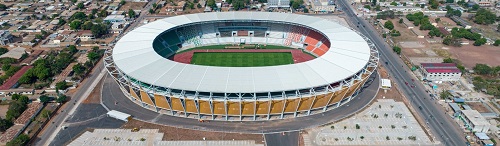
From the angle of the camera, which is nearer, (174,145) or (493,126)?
(174,145)

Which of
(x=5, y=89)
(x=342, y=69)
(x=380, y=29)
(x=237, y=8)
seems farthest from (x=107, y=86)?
(x=380, y=29)

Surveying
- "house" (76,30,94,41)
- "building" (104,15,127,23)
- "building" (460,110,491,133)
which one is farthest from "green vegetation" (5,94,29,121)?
"building" (460,110,491,133)

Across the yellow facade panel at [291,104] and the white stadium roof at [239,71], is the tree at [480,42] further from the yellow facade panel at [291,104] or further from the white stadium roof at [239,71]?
the yellow facade panel at [291,104]

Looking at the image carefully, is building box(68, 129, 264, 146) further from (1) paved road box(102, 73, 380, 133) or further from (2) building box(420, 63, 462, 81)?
(2) building box(420, 63, 462, 81)

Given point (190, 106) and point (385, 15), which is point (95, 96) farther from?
point (385, 15)

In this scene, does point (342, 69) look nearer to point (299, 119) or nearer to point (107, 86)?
point (299, 119)

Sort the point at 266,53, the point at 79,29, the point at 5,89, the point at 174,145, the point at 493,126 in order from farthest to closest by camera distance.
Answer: the point at 79,29 → the point at 266,53 → the point at 5,89 → the point at 493,126 → the point at 174,145

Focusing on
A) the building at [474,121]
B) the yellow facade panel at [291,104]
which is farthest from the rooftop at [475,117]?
the yellow facade panel at [291,104]
